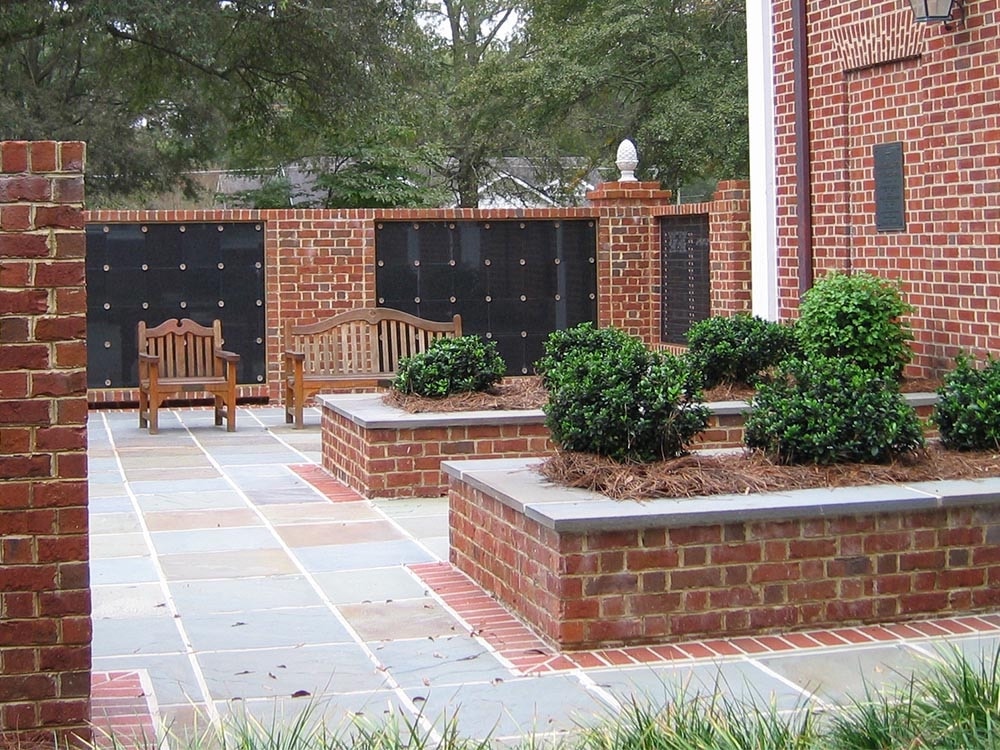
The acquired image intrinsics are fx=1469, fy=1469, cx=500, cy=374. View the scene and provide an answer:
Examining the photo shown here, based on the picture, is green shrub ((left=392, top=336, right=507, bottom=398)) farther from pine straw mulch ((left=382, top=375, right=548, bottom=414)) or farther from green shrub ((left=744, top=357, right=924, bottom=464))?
green shrub ((left=744, top=357, right=924, bottom=464))

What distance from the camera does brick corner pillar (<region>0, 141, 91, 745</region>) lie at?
4445 millimetres

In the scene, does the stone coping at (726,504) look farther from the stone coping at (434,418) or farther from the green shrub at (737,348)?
the green shrub at (737,348)

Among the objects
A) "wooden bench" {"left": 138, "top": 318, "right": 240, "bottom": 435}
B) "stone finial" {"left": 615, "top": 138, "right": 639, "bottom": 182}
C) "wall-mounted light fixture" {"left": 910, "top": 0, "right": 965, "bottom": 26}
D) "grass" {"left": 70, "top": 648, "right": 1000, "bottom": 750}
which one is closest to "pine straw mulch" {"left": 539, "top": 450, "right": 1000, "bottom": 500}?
"grass" {"left": 70, "top": 648, "right": 1000, "bottom": 750}

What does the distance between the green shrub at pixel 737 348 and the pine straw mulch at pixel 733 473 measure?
2947 mm

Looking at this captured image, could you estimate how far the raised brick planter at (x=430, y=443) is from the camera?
31.5ft

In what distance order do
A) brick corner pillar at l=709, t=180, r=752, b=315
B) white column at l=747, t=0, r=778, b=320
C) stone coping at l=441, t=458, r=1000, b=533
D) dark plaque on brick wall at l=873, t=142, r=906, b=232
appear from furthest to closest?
1. brick corner pillar at l=709, t=180, r=752, b=315
2. white column at l=747, t=0, r=778, b=320
3. dark plaque on brick wall at l=873, t=142, r=906, b=232
4. stone coping at l=441, t=458, r=1000, b=533

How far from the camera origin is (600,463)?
6652 mm

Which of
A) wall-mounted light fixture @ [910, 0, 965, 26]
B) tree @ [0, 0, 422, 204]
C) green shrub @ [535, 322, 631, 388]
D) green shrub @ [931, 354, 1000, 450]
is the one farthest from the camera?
tree @ [0, 0, 422, 204]

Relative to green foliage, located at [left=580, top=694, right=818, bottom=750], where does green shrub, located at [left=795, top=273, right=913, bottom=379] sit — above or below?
above

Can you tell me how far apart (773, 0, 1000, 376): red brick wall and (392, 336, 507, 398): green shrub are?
3.11 meters

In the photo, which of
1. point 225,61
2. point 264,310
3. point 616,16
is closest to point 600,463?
point 264,310

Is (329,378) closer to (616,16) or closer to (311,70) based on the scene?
(311,70)

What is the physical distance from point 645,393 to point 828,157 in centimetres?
575

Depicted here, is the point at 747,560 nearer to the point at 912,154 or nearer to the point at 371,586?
the point at 371,586
